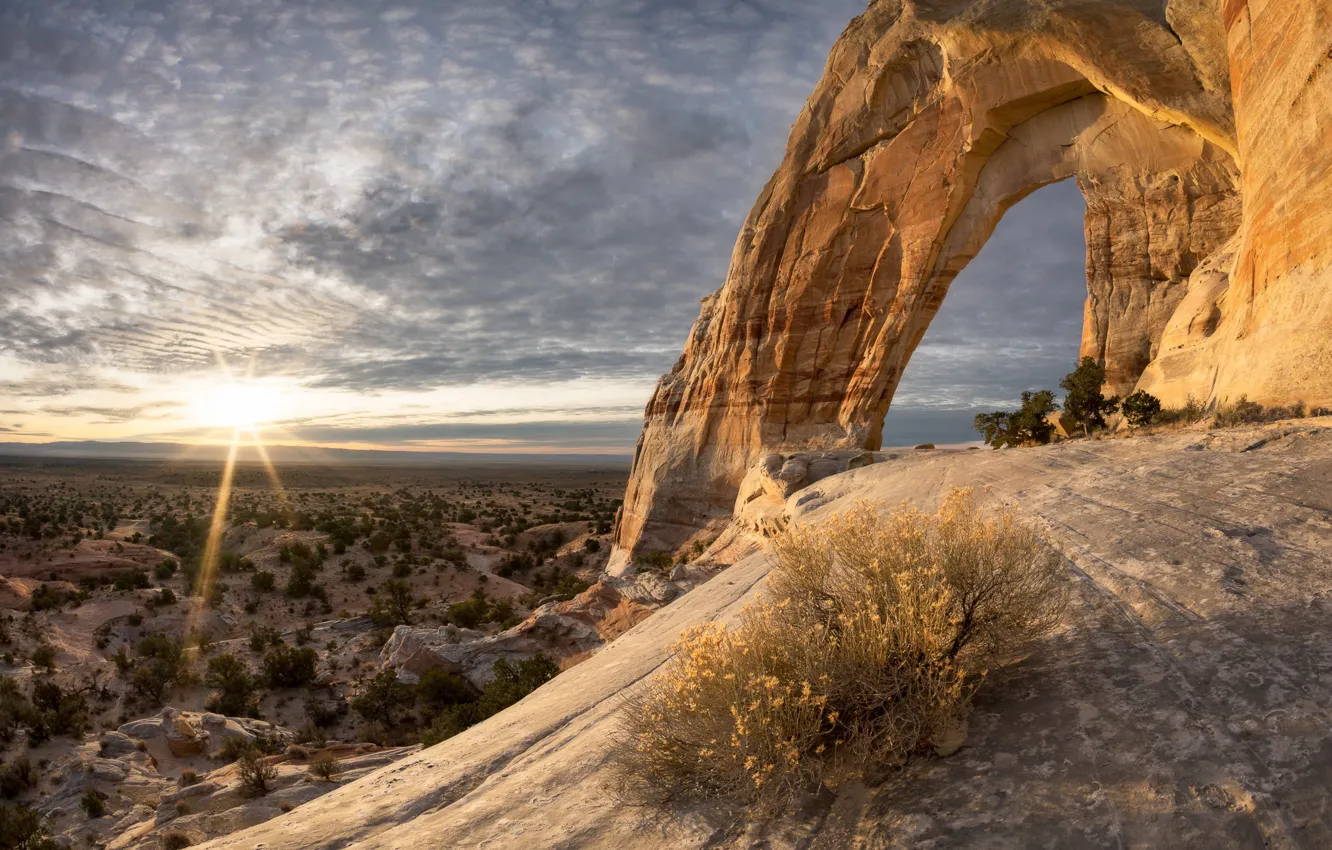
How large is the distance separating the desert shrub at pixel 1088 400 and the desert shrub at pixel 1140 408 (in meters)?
3.36

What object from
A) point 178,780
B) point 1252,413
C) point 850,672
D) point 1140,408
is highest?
point 1140,408

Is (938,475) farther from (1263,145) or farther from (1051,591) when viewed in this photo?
(1263,145)

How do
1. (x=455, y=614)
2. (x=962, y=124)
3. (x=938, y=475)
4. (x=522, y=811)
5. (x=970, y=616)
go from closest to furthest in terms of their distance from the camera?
(x=970, y=616), (x=522, y=811), (x=938, y=475), (x=455, y=614), (x=962, y=124)

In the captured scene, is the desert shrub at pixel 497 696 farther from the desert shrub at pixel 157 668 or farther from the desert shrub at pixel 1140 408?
the desert shrub at pixel 1140 408

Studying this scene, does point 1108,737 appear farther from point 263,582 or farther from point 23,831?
point 263,582

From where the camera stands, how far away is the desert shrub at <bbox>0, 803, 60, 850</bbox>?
9242 millimetres

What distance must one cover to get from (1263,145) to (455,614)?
23.2 m

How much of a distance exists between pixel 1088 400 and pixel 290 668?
2284cm

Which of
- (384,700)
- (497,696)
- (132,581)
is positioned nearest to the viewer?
(497,696)

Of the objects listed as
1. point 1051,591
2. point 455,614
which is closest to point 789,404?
point 455,614

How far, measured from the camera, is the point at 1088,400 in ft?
66.9

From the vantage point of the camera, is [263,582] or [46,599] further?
[263,582]

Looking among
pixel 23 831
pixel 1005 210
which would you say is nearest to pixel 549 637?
pixel 23 831

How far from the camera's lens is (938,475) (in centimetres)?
1147
